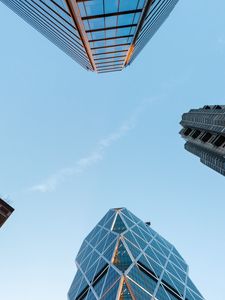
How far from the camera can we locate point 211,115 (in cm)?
6172

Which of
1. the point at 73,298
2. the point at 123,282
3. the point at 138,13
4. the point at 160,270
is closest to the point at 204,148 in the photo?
the point at 123,282

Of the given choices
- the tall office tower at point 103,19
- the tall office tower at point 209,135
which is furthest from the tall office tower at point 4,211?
the tall office tower at point 209,135

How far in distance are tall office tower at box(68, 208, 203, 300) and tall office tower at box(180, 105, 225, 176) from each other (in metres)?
33.8

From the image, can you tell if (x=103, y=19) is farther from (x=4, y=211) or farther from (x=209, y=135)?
(x=209, y=135)

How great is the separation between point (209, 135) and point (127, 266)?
40136 millimetres

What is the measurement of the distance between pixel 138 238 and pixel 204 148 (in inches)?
1780

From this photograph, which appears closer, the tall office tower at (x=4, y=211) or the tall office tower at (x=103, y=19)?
the tall office tower at (x=103, y=19)

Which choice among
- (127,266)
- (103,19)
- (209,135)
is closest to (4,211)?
(103,19)

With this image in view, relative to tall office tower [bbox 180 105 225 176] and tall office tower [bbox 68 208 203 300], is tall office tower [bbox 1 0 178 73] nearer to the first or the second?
tall office tower [bbox 180 105 225 176]

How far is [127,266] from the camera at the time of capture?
249 ft

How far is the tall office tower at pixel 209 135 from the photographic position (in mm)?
56044

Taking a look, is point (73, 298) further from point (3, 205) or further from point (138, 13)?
point (138, 13)

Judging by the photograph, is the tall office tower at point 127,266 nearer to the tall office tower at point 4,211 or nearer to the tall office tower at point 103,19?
the tall office tower at point 4,211

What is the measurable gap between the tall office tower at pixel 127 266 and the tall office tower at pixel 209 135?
33761mm
